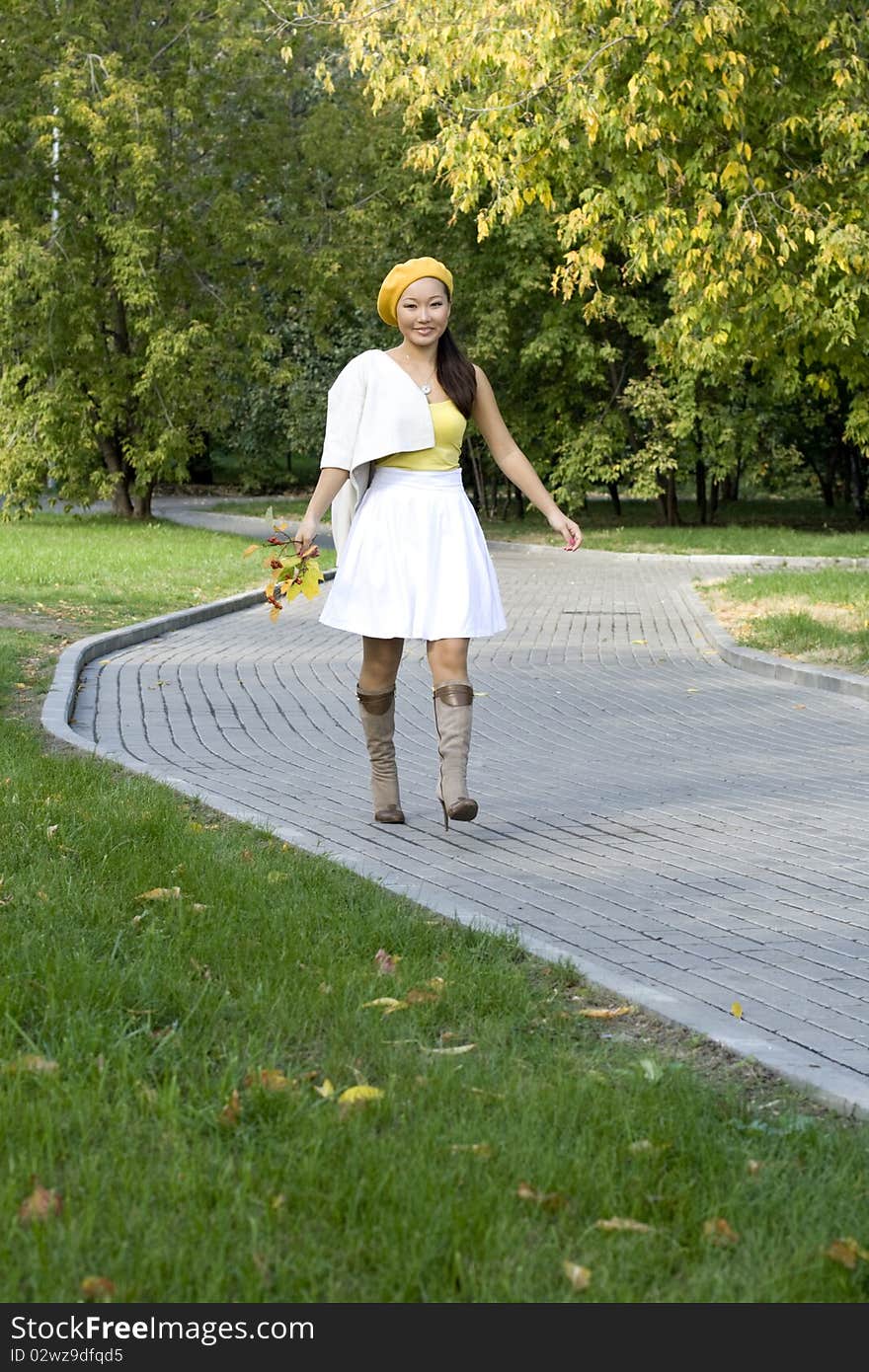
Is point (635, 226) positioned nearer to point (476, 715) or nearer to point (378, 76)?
point (378, 76)

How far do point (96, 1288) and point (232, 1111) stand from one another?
0.79 metres

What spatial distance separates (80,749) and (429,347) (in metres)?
2.94

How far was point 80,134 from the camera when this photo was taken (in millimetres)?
31656

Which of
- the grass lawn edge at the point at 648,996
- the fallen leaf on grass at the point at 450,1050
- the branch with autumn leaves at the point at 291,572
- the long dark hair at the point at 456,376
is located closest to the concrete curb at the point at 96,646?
the grass lawn edge at the point at 648,996

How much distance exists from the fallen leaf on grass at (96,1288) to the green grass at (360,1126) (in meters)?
0.02

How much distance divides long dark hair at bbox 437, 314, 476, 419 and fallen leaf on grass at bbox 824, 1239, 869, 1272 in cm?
446

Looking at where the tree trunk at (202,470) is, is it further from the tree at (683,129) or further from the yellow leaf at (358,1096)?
the yellow leaf at (358,1096)

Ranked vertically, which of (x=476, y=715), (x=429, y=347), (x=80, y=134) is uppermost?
(x=80, y=134)

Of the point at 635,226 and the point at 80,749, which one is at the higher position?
the point at 635,226

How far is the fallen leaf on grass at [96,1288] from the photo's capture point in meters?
2.88

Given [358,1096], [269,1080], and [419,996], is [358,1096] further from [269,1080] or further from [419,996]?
[419,996]

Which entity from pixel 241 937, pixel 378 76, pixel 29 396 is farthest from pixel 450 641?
pixel 29 396

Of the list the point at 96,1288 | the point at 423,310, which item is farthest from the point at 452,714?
the point at 96,1288

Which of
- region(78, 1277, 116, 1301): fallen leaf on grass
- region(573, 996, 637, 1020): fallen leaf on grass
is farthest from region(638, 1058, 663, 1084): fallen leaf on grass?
region(78, 1277, 116, 1301): fallen leaf on grass
